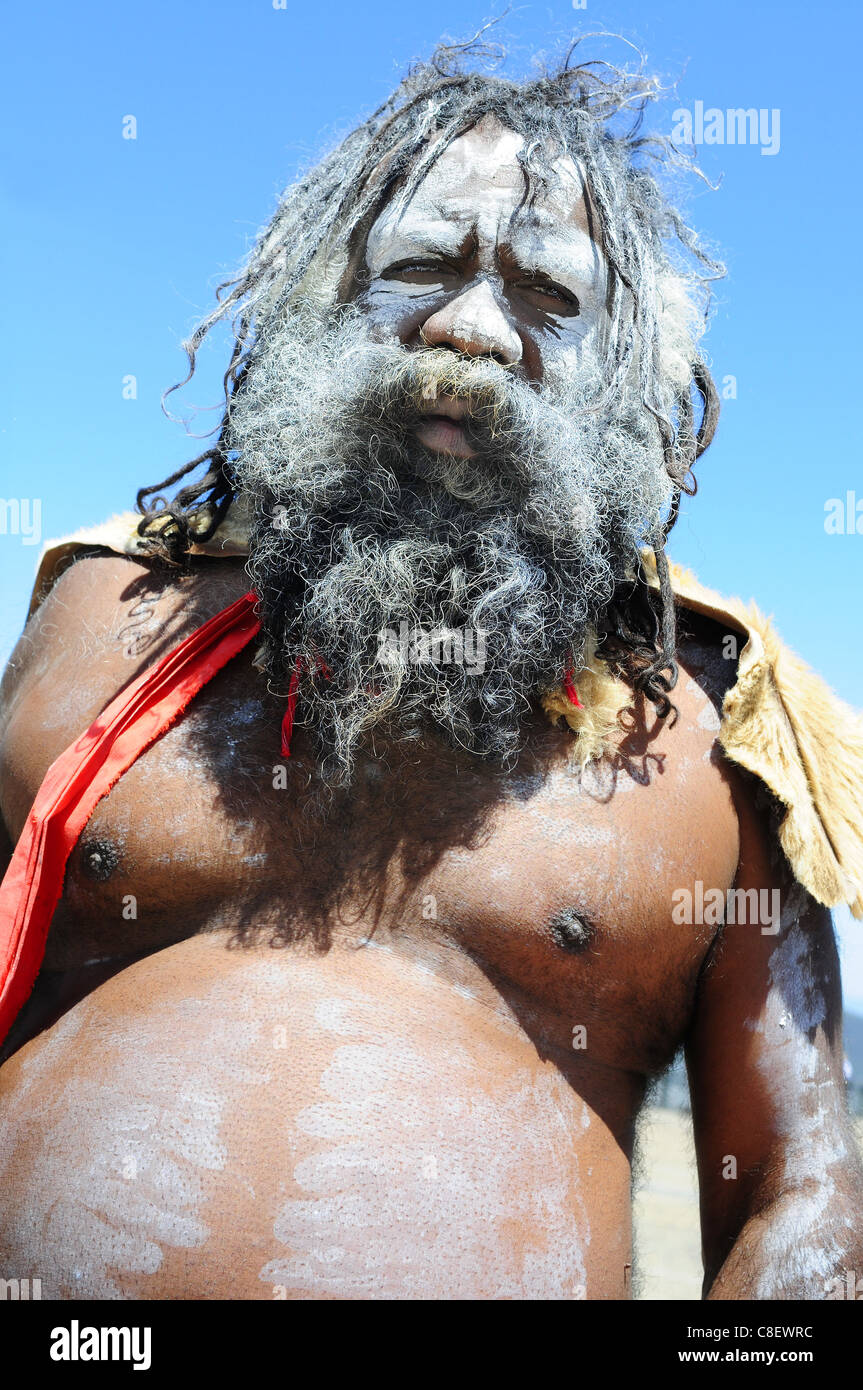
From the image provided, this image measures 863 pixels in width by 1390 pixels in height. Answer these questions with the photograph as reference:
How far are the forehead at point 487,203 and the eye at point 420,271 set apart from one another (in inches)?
2.2

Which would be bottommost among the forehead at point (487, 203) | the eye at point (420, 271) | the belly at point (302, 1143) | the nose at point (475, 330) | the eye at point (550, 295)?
the belly at point (302, 1143)

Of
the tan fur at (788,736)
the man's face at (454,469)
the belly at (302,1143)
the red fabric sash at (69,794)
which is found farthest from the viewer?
the man's face at (454,469)

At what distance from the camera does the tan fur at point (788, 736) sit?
244cm

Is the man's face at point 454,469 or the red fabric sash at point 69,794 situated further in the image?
the man's face at point 454,469

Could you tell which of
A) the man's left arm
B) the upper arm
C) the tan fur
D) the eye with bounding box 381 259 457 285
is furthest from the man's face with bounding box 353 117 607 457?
the man's left arm

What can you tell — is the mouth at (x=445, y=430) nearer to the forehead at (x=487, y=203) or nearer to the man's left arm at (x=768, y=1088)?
the forehead at (x=487, y=203)

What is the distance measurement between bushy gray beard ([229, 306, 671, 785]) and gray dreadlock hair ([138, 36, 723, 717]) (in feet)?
0.49

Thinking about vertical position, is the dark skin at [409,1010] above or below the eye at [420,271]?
below

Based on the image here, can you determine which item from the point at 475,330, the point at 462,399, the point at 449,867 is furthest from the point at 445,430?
the point at 449,867

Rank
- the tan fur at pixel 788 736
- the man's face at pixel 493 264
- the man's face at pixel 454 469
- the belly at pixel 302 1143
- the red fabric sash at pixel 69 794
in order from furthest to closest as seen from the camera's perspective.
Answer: the man's face at pixel 493 264 → the man's face at pixel 454 469 → the tan fur at pixel 788 736 → the red fabric sash at pixel 69 794 → the belly at pixel 302 1143

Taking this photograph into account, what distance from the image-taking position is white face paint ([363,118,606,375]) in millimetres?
2688

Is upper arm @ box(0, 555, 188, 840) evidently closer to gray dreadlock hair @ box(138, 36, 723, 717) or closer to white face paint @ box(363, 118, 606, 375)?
gray dreadlock hair @ box(138, 36, 723, 717)

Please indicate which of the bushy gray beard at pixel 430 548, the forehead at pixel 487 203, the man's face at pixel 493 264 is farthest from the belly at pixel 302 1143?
the forehead at pixel 487 203
